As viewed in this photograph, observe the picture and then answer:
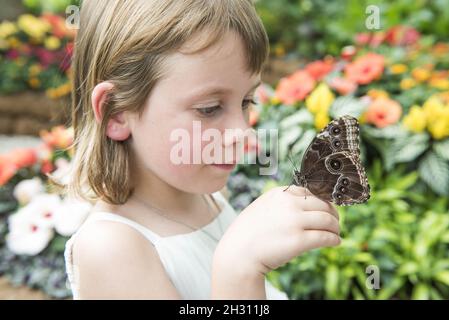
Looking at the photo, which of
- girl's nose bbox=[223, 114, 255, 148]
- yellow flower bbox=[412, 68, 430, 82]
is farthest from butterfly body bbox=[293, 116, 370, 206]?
yellow flower bbox=[412, 68, 430, 82]

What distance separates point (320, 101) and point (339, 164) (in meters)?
1.98

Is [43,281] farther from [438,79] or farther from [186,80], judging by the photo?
[438,79]

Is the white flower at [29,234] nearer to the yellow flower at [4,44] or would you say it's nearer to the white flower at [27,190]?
the white flower at [27,190]

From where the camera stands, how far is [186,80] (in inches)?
53.5

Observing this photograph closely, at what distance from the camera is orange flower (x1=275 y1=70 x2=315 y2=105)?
133 inches

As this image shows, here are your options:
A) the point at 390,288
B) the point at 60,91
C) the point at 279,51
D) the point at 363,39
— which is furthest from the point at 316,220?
the point at 279,51

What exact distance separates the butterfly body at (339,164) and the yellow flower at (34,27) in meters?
4.97

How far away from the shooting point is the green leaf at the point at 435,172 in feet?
9.60

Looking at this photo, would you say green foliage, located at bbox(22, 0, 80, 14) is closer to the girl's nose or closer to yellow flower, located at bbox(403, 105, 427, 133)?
yellow flower, located at bbox(403, 105, 427, 133)

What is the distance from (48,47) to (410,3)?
3.70m

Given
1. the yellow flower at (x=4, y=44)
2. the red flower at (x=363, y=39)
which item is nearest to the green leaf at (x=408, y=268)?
the red flower at (x=363, y=39)

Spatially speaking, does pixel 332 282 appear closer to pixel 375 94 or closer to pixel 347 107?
pixel 347 107

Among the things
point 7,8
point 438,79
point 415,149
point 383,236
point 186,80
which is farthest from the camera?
point 7,8
